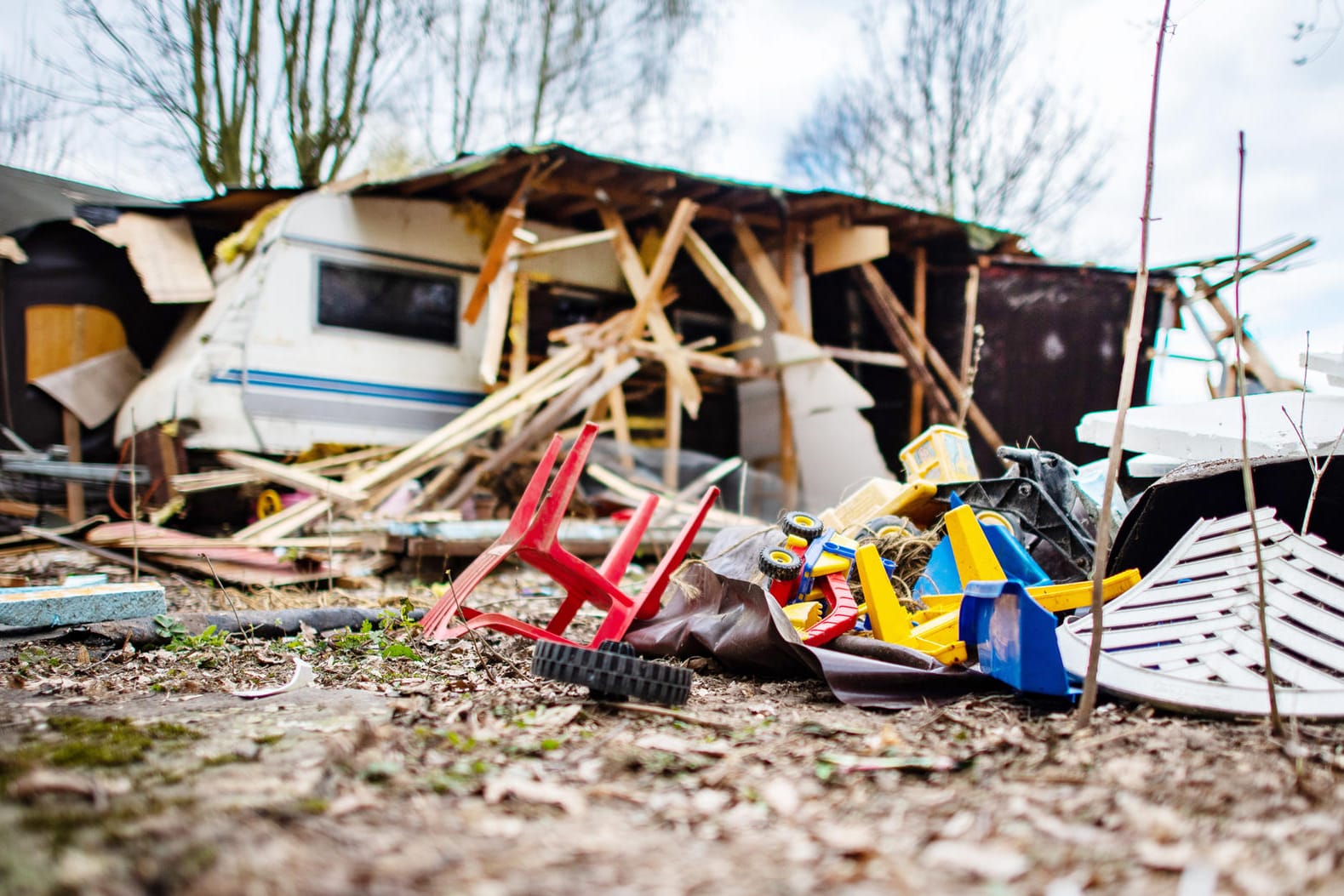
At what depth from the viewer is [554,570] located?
3604 millimetres

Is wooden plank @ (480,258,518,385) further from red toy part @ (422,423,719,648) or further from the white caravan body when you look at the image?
red toy part @ (422,423,719,648)

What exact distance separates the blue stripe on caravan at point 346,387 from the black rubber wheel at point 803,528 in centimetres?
648

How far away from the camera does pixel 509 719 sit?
7.92ft

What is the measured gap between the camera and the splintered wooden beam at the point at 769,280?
31.8 ft

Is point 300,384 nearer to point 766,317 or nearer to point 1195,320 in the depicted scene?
point 766,317

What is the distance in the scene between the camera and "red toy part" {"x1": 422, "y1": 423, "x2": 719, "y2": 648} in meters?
3.38

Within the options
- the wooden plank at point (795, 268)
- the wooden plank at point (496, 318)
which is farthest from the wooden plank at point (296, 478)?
the wooden plank at point (795, 268)

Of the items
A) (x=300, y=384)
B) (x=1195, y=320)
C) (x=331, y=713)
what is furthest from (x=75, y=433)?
(x=1195, y=320)

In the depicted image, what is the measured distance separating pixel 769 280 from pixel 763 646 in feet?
Answer: 23.6

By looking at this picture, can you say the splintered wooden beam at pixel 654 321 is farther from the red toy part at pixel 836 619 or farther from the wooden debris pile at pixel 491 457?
the red toy part at pixel 836 619

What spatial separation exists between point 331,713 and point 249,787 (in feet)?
2.82

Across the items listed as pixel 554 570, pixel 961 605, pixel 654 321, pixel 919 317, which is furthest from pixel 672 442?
pixel 961 605

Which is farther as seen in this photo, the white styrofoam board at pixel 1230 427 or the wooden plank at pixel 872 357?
the wooden plank at pixel 872 357

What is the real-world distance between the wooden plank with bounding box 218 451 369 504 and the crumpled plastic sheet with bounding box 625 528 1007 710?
3273 millimetres
